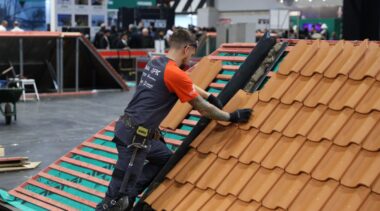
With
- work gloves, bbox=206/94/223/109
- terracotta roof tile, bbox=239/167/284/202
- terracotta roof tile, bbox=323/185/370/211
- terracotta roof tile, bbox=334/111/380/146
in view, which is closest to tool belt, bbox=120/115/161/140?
work gloves, bbox=206/94/223/109

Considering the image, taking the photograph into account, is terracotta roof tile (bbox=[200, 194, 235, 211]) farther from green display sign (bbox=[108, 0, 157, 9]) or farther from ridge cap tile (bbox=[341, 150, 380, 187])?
green display sign (bbox=[108, 0, 157, 9])

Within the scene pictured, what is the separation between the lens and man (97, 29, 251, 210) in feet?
14.9

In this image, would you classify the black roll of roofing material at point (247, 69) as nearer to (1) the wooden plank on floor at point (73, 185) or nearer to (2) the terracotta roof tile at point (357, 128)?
(2) the terracotta roof tile at point (357, 128)

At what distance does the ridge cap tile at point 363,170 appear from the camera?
3582mm

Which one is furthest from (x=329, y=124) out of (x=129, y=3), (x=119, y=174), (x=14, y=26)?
(x=129, y=3)

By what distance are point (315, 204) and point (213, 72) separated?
8.23 ft

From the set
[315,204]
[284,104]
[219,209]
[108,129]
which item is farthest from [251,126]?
[108,129]

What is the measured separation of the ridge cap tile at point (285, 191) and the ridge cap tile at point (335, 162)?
0.10m

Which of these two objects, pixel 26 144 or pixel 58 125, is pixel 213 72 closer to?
pixel 26 144

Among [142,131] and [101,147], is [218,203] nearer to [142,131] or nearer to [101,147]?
[142,131]

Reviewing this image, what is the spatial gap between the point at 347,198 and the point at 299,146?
0.64 m

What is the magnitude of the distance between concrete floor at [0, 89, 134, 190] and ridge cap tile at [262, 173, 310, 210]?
5288 mm

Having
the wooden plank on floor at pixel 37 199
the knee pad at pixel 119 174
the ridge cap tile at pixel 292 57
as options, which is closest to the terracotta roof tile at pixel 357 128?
the ridge cap tile at pixel 292 57

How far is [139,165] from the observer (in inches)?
183
